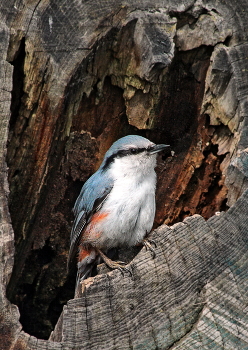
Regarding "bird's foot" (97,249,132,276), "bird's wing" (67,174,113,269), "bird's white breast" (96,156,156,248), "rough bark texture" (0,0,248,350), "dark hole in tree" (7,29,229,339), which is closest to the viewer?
"rough bark texture" (0,0,248,350)

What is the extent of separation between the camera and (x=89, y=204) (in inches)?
188

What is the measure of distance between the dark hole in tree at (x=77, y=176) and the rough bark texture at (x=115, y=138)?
0.04 feet

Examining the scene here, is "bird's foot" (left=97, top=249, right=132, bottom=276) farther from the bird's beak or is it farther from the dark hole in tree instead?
the bird's beak

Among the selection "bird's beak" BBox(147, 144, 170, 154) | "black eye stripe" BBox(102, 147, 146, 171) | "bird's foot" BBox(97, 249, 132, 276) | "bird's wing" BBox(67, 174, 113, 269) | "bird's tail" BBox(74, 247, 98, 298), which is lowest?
"bird's tail" BBox(74, 247, 98, 298)

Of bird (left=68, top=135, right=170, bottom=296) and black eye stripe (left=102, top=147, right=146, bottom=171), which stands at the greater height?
black eye stripe (left=102, top=147, right=146, bottom=171)

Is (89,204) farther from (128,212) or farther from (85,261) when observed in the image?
(85,261)

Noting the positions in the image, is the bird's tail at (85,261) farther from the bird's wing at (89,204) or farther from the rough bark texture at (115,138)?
the rough bark texture at (115,138)

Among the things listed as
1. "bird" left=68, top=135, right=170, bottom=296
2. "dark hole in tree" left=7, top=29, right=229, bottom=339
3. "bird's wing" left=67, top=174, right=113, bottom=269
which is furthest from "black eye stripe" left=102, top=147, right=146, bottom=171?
"dark hole in tree" left=7, top=29, right=229, bottom=339

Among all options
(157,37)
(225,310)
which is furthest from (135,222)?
(157,37)

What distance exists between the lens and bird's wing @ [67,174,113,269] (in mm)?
4707

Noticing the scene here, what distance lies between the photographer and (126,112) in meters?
5.25

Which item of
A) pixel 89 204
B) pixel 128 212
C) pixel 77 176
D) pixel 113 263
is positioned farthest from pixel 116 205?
pixel 77 176

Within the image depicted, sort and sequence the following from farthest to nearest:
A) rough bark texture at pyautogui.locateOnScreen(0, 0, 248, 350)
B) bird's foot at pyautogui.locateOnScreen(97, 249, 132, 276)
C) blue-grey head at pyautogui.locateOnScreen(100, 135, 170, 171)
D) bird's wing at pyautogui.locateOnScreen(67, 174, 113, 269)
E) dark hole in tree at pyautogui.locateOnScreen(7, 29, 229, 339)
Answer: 1. dark hole in tree at pyautogui.locateOnScreen(7, 29, 229, 339)
2. blue-grey head at pyautogui.locateOnScreen(100, 135, 170, 171)
3. bird's wing at pyautogui.locateOnScreen(67, 174, 113, 269)
4. bird's foot at pyautogui.locateOnScreen(97, 249, 132, 276)
5. rough bark texture at pyautogui.locateOnScreen(0, 0, 248, 350)

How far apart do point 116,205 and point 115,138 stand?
1156 mm
